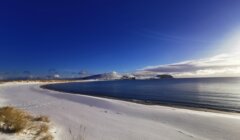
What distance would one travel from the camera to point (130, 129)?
27.3 feet

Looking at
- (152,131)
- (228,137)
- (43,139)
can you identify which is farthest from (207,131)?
(43,139)

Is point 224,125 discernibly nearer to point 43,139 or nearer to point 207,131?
point 207,131

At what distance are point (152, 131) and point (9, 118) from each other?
228 inches

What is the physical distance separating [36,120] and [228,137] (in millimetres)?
8628

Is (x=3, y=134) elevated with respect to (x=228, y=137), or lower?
elevated

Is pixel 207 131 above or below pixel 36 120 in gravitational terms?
below

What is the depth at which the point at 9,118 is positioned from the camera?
7105 millimetres

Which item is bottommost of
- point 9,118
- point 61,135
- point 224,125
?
point 224,125

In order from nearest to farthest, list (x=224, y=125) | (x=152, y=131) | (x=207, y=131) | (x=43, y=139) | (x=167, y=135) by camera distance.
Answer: (x=43, y=139) < (x=167, y=135) < (x=152, y=131) < (x=207, y=131) < (x=224, y=125)

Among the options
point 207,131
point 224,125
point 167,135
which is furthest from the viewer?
point 224,125

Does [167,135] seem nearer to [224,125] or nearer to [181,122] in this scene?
[181,122]

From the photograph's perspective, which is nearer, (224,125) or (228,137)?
(228,137)

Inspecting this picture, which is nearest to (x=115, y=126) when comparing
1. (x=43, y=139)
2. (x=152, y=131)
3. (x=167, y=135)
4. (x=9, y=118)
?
(x=152, y=131)

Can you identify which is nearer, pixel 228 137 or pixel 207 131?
pixel 228 137
